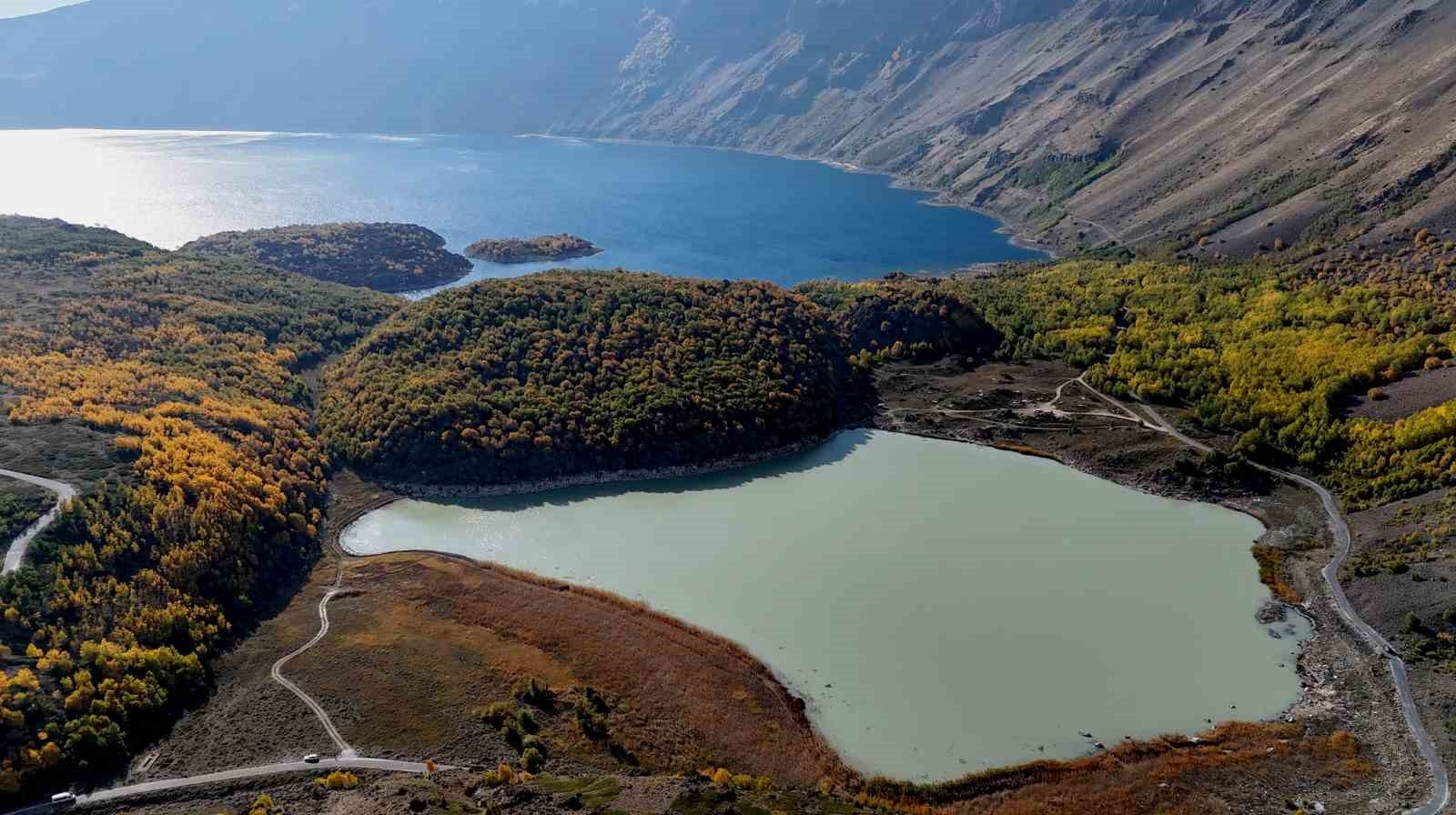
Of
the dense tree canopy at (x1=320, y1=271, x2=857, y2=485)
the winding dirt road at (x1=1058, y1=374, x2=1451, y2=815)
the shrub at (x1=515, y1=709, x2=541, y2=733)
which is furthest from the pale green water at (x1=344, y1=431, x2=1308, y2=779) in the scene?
the shrub at (x1=515, y1=709, x2=541, y2=733)

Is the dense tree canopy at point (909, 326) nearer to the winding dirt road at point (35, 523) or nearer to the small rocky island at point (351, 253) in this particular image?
the winding dirt road at point (35, 523)

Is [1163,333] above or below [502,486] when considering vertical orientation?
above

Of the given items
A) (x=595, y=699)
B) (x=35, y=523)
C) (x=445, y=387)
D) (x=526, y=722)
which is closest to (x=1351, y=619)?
(x=595, y=699)

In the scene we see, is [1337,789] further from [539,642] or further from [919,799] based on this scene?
[539,642]

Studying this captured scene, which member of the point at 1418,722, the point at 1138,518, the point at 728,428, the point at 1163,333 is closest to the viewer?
the point at 1418,722

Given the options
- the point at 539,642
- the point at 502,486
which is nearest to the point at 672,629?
the point at 539,642

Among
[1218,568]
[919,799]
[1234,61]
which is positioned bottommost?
[919,799]
